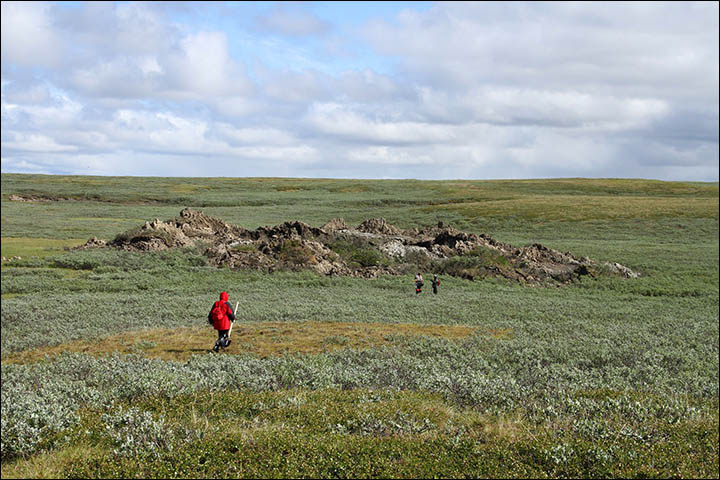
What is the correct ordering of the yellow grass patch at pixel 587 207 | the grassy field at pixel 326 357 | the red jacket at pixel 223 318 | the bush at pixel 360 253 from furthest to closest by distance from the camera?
the yellow grass patch at pixel 587 207 < the bush at pixel 360 253 < the grassy field at pixel 326 357 < the red jacket at pixel 223 318

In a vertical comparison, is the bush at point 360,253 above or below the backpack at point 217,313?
above

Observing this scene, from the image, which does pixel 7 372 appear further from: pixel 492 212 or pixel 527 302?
pixel 527 302

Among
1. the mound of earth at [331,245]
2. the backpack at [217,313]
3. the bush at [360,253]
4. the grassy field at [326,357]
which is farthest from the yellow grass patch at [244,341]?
the backpack at [217,313]

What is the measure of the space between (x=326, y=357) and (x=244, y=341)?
241 centimetres

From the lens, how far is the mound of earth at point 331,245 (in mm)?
10680

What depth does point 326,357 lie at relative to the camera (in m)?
14.2

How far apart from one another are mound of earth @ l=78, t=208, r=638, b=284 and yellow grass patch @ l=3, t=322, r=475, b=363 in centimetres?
175

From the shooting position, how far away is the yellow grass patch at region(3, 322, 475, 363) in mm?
12312

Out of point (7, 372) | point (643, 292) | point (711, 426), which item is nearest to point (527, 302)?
point (711, 426)

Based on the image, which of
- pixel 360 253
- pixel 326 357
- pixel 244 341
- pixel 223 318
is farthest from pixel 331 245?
pixel 223 318

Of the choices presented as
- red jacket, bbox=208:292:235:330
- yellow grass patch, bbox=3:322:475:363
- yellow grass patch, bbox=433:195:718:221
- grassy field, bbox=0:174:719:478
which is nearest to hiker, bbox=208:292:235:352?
red jacket, bbox=208:292:235:330

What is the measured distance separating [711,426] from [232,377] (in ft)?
32.8

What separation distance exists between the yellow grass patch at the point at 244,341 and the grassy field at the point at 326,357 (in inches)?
2.4

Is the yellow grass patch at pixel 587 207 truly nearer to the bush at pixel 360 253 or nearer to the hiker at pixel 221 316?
the bush at pixel 360 253
